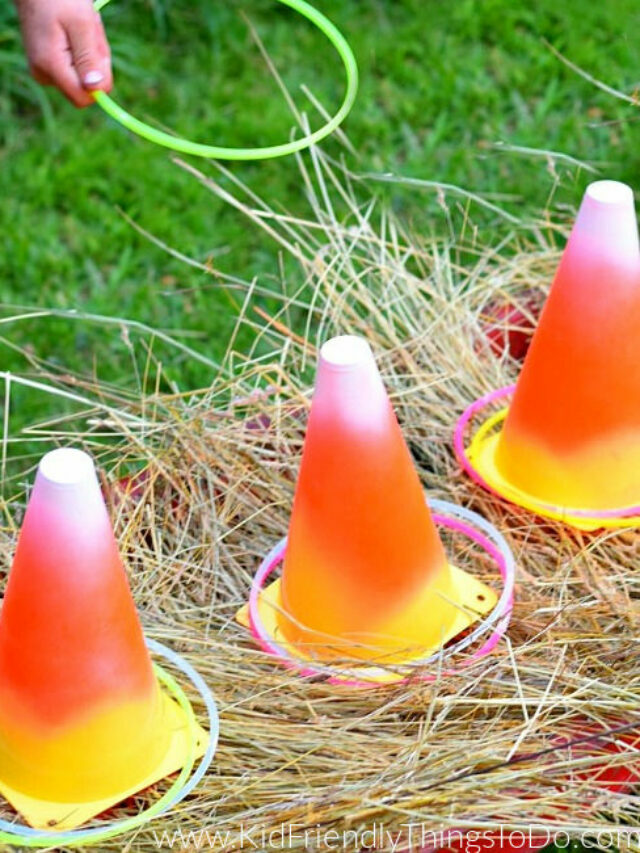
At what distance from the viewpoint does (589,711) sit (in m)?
1.91

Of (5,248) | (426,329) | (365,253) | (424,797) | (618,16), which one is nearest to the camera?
(424,797)

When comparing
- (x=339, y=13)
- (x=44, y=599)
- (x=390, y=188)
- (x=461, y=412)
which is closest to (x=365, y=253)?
(x=390, y=188)

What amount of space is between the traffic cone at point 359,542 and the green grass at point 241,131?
1.17 metres

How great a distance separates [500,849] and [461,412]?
3.11ft

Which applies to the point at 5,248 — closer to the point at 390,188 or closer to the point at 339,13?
the point at 390,188

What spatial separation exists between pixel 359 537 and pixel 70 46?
90 centimetres

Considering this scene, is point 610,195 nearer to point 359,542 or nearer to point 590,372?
point 590,372

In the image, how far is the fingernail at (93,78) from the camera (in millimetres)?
2254

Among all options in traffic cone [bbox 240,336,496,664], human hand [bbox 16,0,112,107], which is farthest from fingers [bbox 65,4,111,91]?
traffic cone [bbox 240,336,496,664]

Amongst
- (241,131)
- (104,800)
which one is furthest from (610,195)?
(241,131)

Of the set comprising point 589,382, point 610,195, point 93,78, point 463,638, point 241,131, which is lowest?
point 241,131

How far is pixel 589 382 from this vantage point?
2260 millimetres

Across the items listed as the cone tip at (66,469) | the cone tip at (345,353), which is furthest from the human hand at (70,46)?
the cone tip at (66,469)

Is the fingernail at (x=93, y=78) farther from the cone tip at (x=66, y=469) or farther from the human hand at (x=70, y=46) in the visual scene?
the cone tip at (x=66, y=469)
